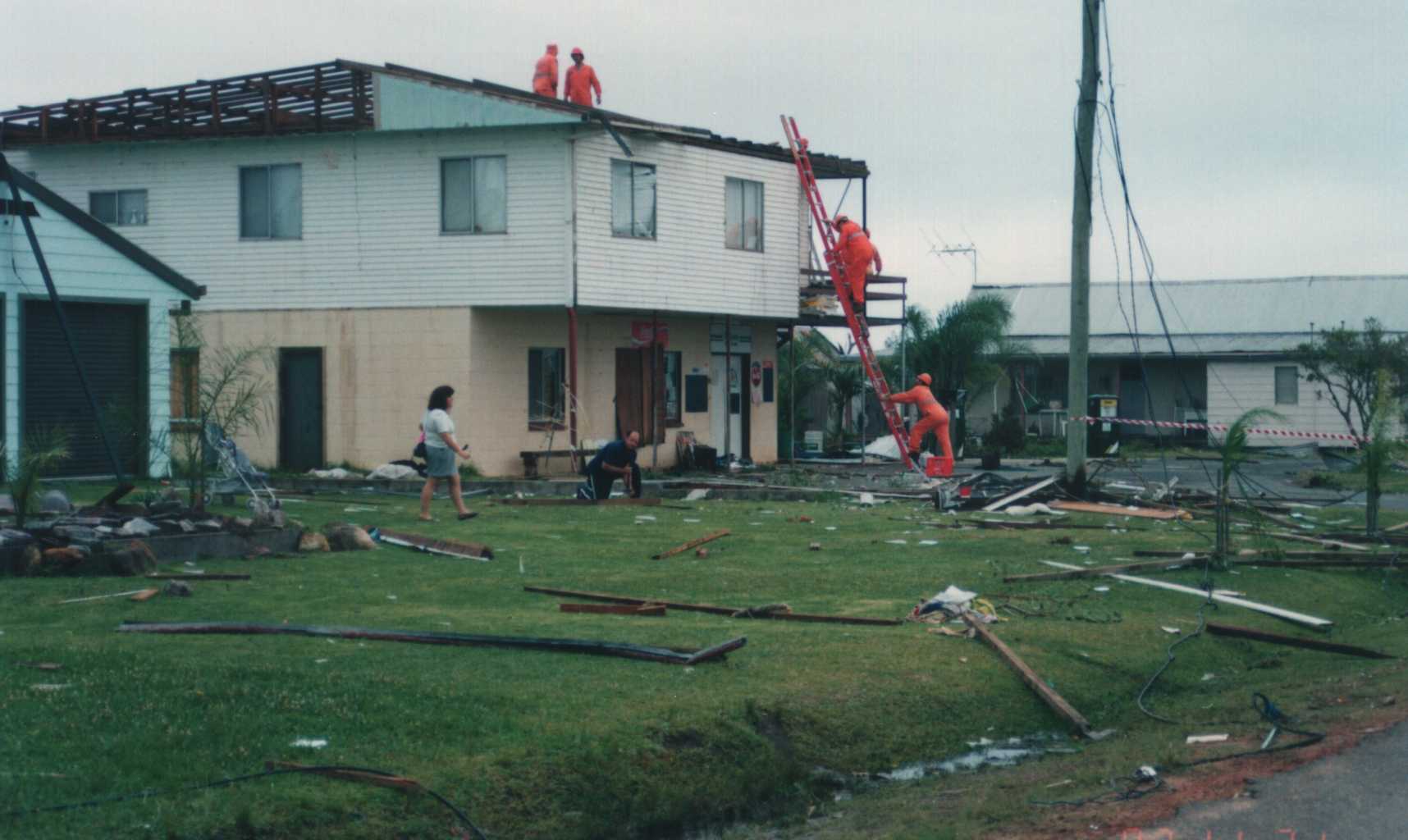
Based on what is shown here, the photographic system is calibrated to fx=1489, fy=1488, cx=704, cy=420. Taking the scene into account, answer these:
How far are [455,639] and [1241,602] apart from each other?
22.9 ft

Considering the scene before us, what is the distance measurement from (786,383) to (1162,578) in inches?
1059

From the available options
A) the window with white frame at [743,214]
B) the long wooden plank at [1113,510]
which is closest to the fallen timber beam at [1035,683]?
the long wooden plank at [1113,510]

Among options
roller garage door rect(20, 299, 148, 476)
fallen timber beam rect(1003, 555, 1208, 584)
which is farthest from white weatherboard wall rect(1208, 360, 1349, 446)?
roller garage door rect(20, 299, 148, 476)

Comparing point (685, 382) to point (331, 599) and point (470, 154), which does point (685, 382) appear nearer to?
point (470, 154)

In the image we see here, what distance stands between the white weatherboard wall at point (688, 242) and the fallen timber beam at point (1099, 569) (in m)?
15.1

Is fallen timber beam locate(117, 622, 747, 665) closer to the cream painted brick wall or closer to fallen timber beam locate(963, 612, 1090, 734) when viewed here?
fallen timber beam locate(963, 612, 1090, 734)

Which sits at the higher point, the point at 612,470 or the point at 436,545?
the point at 612,470

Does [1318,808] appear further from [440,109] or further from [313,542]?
[440,109]

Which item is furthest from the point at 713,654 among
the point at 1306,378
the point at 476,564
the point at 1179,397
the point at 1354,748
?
the point at 1179,397

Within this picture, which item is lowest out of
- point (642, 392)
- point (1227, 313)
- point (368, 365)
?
point (642, 392)

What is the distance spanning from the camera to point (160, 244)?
29484 millimetres

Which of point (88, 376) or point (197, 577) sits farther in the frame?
point (88, 376)

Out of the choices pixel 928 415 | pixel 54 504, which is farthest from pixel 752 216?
pixel 54 504

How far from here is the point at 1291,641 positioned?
11.3m
